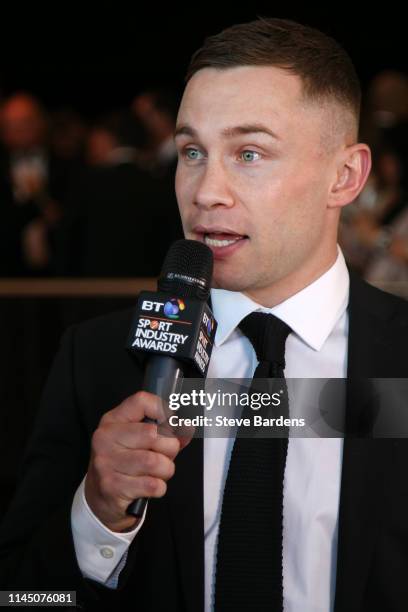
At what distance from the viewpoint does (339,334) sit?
168 centimetres

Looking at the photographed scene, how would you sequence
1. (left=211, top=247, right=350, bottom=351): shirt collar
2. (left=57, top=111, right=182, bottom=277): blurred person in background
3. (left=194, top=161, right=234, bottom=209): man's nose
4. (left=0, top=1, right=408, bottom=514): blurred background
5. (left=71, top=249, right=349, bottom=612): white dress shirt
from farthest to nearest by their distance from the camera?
(left=57, top=111, right=182, bottom=277): blurred person in background
(left=0, top=1, right=408, bottom=514): blurred background
(left=211, top=247, right=350, bottom=351): shirt collar
(left=194, top=161, right=234, bottom=209): man's nose
(left=71, top=249, right=349, bottom=612): white dress shirt

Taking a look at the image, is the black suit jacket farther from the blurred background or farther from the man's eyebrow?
the blurred background

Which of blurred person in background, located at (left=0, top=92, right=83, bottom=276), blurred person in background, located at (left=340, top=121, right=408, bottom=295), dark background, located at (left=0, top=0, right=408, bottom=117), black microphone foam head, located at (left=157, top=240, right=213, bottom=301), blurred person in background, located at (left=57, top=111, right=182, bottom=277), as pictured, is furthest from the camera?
dark background, located at (left=0, top=0, right=408, bottom=117)

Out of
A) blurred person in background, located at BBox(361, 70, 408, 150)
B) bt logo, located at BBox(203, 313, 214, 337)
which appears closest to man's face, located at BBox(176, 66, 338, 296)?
bt logo, located at BBox(203, 313, 214, 337)

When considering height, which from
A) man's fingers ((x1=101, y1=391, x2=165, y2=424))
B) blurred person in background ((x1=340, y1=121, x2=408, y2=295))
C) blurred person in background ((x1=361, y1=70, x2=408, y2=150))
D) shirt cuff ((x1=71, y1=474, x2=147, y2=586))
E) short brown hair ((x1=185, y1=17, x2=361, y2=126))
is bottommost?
shirt cuff ((x1=71, y1=474, x2=147, y2=586))

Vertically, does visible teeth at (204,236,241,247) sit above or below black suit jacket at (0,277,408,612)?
above

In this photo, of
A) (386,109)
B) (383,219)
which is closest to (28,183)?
(386,109)

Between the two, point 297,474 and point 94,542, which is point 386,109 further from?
point 94,542

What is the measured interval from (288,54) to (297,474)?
737 millimetres

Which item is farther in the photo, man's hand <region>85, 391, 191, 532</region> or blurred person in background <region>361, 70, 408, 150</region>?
blurred person in background <region>361, 70, 408, 150</region>

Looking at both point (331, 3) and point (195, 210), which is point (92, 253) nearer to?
point (195, 210)

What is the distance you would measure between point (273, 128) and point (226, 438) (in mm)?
540

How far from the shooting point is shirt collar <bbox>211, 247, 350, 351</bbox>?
1642mm

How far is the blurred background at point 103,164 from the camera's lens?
3.02m
